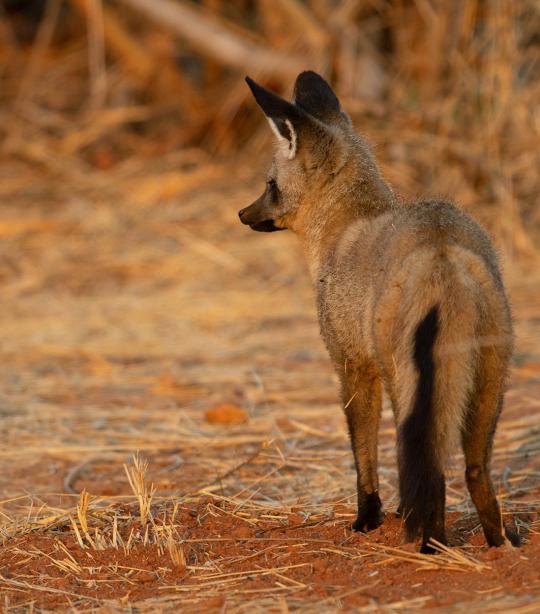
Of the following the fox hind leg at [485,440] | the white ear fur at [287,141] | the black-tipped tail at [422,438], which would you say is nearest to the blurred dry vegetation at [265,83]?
the white ear fur at [287,141]

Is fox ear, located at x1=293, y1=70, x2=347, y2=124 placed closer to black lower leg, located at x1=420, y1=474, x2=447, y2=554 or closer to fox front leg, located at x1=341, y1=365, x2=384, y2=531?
fox front leg, located at x1=341, y1=365, x2=384, y2=531

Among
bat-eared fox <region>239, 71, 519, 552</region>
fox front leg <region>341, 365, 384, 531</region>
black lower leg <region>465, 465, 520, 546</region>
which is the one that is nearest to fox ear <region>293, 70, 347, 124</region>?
bat-eared fox <region>239, 71, 519, 552</region>

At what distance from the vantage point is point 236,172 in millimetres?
11898

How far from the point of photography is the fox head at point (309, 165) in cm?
455

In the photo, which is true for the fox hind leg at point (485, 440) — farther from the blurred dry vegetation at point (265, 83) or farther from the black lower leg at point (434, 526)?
the blurred dry vegetation at point (265, 83)

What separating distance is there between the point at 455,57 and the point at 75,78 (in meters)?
6.77

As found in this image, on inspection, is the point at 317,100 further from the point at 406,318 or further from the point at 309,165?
the point at 406,318

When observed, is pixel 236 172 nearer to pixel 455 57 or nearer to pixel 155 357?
pixel 455 57

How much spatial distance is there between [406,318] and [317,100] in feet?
5.19

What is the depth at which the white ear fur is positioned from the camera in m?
4.55

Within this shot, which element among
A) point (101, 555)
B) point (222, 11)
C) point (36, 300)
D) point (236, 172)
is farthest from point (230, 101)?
point (101, 555)

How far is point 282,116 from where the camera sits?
448 centimetres

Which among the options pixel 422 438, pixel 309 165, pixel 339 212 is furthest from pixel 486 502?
pixel 309 165

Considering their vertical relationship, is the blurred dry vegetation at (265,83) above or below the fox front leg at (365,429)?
above
